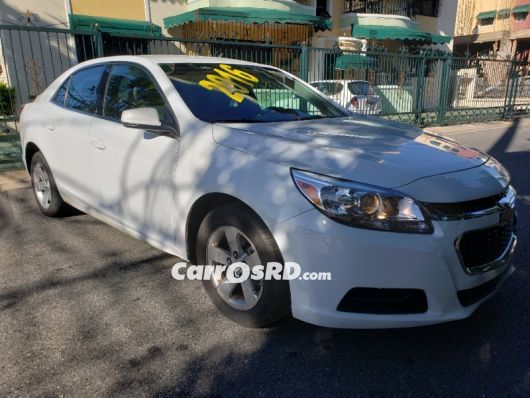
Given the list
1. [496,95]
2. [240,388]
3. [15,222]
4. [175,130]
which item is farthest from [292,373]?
[496,95]

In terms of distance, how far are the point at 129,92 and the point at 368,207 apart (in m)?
2.16

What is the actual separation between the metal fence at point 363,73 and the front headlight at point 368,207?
6672mm

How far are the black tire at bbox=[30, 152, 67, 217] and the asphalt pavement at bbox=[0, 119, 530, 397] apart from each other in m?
0.97

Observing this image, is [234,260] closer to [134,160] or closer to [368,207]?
[368,207]

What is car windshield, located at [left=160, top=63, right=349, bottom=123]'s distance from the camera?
121 inches

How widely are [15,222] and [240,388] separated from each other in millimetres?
3441

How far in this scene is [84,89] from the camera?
155 inches

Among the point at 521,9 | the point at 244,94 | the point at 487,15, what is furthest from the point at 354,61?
the point at 487,15

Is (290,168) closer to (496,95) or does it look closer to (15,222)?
(15,222)

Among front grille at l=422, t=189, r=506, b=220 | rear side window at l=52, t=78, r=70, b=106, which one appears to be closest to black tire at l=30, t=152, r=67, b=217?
rear side window at l=52, t=78, r=70, b=106

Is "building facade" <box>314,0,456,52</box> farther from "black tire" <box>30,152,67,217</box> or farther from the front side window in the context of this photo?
the front side window

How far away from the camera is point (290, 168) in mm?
2309

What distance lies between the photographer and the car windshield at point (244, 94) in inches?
121

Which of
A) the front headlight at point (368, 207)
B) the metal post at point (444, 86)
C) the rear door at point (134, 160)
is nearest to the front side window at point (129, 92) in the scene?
the rear door at point (134, 160)
